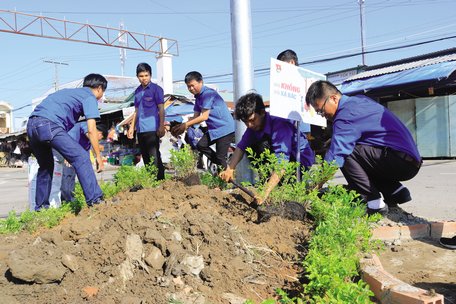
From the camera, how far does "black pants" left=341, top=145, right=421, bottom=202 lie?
13.1 ft

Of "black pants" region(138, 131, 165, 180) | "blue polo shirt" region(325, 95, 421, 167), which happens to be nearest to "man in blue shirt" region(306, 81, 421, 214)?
"blue polo shirt" region(325, 95, 421, 167)

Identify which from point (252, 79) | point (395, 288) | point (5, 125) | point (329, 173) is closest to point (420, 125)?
point (252, 79)

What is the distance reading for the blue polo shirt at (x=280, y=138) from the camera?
4215mm

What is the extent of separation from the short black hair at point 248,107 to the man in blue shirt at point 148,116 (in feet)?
6.81

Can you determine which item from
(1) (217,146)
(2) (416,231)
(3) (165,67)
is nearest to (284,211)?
(2) (416,231)

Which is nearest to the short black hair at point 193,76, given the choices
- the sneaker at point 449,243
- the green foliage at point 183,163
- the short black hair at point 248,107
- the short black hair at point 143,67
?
the short black hair at point 143,67

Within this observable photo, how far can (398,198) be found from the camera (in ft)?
14.5

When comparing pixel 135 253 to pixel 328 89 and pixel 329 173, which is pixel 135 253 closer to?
pixel 329 173

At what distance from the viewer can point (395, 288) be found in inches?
91.9

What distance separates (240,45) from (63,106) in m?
2.17

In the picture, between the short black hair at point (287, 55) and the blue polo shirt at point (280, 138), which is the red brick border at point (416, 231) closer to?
the blue polo shirt at point (280, 138)

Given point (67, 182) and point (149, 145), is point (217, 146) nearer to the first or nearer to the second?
point (149, 145)

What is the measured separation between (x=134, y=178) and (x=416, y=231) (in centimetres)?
312

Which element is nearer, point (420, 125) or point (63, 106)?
point (63, 106)
